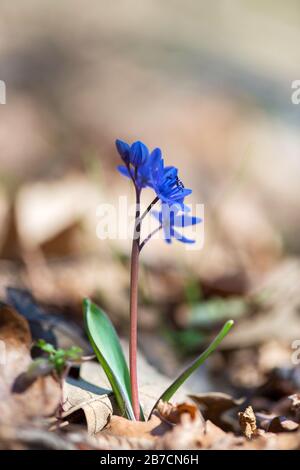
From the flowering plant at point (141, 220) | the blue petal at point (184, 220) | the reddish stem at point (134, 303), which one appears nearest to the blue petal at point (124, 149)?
the flowering plant at point (141, 220)

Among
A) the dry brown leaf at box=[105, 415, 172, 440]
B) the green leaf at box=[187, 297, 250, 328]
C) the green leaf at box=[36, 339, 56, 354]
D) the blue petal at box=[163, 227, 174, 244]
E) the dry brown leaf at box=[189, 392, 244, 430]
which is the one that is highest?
the blue petal at box=[163, 227, 174, 244]

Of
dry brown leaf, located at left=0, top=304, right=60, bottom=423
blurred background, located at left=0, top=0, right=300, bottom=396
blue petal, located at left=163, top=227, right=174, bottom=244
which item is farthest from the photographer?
blurred background, located at left=0, top=0, right=300, bottom=396

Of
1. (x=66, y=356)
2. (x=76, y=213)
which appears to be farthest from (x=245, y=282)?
(x=66, y=356)

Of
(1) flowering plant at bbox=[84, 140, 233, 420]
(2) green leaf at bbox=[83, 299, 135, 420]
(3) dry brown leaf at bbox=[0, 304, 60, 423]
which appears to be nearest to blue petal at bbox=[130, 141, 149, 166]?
(1) flowering plant at bbox=[84, 140, 233, 420]

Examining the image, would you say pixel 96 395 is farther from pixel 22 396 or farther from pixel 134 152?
pixel 134 152

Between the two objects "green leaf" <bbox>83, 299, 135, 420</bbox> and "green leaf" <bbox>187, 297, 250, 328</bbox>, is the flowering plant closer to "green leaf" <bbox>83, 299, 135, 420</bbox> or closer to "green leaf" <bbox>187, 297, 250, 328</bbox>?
"green leaf" <bbox>83, 299, 135, 420</bbox>

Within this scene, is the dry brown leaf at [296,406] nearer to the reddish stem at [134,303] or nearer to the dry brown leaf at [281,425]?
the dry brown leaf at [281,425]
